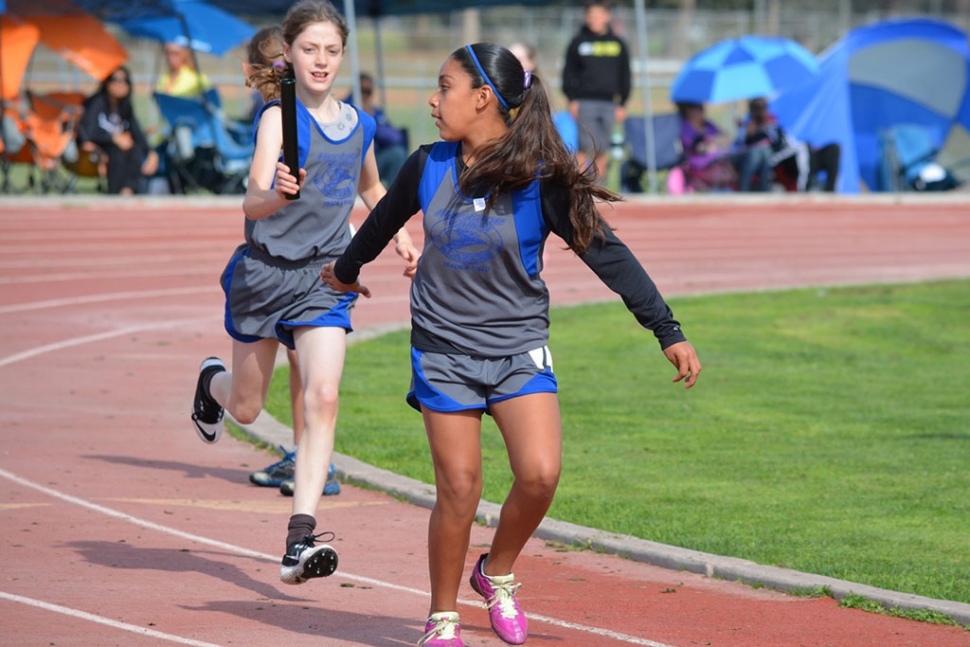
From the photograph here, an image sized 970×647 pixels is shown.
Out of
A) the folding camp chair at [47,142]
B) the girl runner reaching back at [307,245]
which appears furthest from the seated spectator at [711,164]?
the girl runner reaching back at [307,245]

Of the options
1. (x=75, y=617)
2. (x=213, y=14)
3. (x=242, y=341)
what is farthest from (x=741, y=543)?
(x=213, y=14)

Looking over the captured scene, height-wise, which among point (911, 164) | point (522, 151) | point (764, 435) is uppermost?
point (522, 151)

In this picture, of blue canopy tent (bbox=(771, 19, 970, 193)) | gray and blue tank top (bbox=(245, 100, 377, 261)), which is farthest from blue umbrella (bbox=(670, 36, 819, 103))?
gray and blue tank top (bbox=(245, 100, 377, 261))

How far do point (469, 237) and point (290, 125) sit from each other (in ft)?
3.20

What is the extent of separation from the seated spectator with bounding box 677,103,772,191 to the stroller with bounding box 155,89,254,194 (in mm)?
7315

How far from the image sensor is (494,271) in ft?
15.1

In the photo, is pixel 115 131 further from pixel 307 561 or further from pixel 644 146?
pixel 307 561

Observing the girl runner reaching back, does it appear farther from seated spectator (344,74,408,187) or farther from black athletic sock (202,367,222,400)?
seated spectator (344,74,408,187)

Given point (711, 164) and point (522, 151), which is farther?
point (711, 164)

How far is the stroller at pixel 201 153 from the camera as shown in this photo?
22.1m

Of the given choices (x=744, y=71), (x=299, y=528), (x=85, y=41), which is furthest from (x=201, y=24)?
(x=299, y=528)

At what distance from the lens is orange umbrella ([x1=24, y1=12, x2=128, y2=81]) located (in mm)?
23562

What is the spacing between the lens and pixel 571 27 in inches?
1833

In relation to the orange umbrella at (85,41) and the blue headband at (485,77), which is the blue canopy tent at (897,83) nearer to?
the orange umbrella at (85,41)
